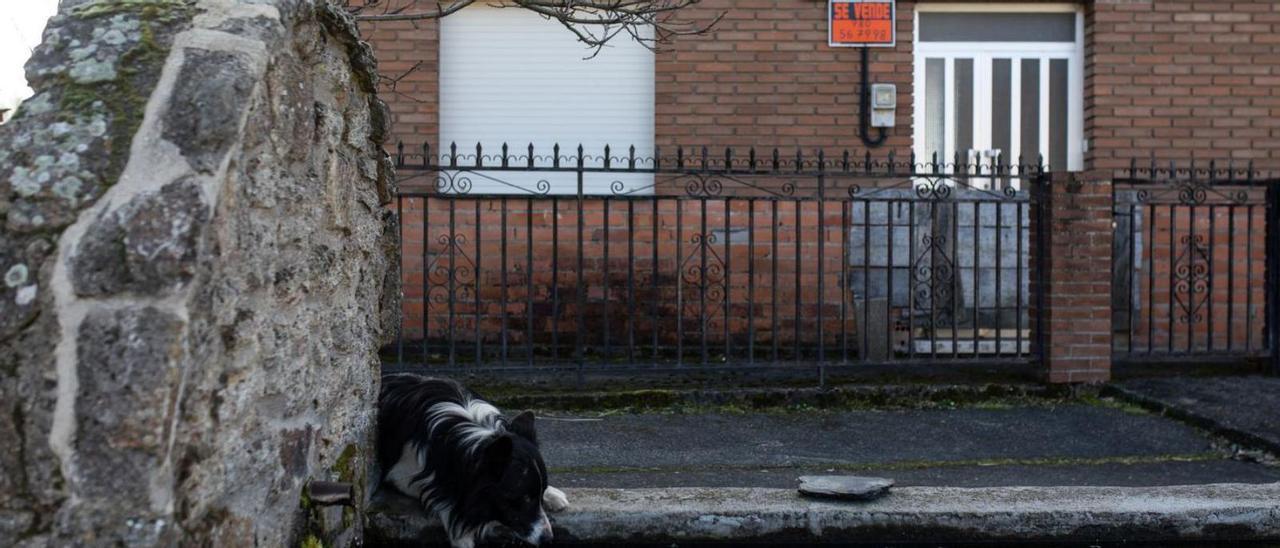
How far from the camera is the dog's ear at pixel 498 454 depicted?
132 inches

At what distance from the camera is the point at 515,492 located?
11.2 ft

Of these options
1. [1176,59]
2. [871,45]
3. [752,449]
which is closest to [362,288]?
[752,449]

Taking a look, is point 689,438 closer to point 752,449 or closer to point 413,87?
point 752,449

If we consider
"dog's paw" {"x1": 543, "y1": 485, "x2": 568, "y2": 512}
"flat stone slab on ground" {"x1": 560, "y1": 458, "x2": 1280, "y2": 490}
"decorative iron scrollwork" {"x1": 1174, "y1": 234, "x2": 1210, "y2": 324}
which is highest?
"decorative iron scrollwork" {"x1": 1174, "y1": 234, "x2": 1210, "y2": 324}

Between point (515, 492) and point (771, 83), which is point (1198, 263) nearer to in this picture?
point (771, 83)

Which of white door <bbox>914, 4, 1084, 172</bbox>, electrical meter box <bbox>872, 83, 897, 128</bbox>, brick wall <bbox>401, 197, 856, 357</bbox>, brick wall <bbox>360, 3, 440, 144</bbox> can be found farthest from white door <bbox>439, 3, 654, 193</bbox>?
white door <bbox>914, 4, 1084, 172</bbox>

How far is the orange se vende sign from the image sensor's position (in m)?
9.55

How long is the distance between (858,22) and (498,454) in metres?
7.10

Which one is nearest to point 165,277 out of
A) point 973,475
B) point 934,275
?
point 973,475

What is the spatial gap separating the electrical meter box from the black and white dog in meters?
6.26

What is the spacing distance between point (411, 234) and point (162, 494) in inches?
276

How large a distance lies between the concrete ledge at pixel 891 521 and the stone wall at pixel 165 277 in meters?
1.07

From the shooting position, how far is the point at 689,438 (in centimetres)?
620

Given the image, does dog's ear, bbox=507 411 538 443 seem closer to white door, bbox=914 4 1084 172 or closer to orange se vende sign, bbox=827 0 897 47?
orange se vende sign, bbox=827 0 897 47
